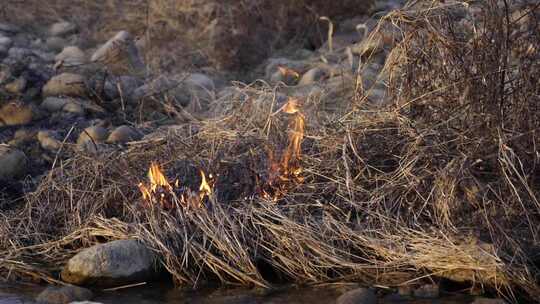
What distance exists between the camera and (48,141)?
7527 mm

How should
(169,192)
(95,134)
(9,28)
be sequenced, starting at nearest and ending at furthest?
(169,192) → (95,134) → (9,28)

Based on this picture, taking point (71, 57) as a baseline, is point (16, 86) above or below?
above

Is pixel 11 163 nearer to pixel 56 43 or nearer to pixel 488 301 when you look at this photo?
pixel 488 301

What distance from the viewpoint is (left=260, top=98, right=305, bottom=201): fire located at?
18.6 ft

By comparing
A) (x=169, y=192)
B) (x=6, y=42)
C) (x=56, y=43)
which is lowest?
(x=56, y=43)

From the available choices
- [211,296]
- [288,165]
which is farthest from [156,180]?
[211,296]

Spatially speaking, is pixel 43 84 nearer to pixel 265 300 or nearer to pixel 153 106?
pixel 153 106

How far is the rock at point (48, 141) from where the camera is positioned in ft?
24.4

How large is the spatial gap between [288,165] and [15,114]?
3.29 m

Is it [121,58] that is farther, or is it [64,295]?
[121,58]

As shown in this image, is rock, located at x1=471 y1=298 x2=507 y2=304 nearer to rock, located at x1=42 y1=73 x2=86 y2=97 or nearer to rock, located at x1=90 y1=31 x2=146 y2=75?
rock, located at x1=42 y1=73 x2=86 y2=97

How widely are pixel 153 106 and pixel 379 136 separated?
3.09 m

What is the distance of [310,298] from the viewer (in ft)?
16.4

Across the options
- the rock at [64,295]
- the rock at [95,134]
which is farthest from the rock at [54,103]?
the rock at [64,295]
